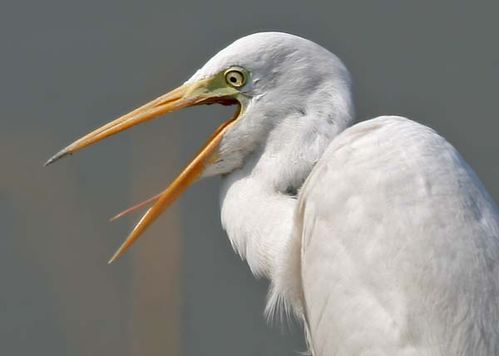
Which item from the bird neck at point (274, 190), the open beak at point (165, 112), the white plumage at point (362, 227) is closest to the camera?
the white plumage at point (362, 227)

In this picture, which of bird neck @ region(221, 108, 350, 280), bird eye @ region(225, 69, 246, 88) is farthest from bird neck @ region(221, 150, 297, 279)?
bird eye @ region(225, 69, 246, 88)

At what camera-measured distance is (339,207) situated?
8.82ft

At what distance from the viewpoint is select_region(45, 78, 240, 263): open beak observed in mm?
2955

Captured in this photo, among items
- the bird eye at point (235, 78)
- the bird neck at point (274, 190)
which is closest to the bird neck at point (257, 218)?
the bird neck at point (274, 190)

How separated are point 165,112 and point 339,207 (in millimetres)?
477

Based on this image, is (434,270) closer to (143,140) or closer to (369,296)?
(369,296)

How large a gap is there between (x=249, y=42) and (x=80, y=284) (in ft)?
4.20

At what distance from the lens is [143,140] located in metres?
3.88

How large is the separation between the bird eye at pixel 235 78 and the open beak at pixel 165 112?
4cm

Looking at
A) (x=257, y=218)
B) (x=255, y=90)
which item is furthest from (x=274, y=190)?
(x=255, y=90)

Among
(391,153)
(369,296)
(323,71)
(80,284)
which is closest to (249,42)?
(323,71)

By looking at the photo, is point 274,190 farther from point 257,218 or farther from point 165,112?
point 165,112

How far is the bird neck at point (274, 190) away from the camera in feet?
9.32

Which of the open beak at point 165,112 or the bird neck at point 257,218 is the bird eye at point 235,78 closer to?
the open beak at point 165,112
